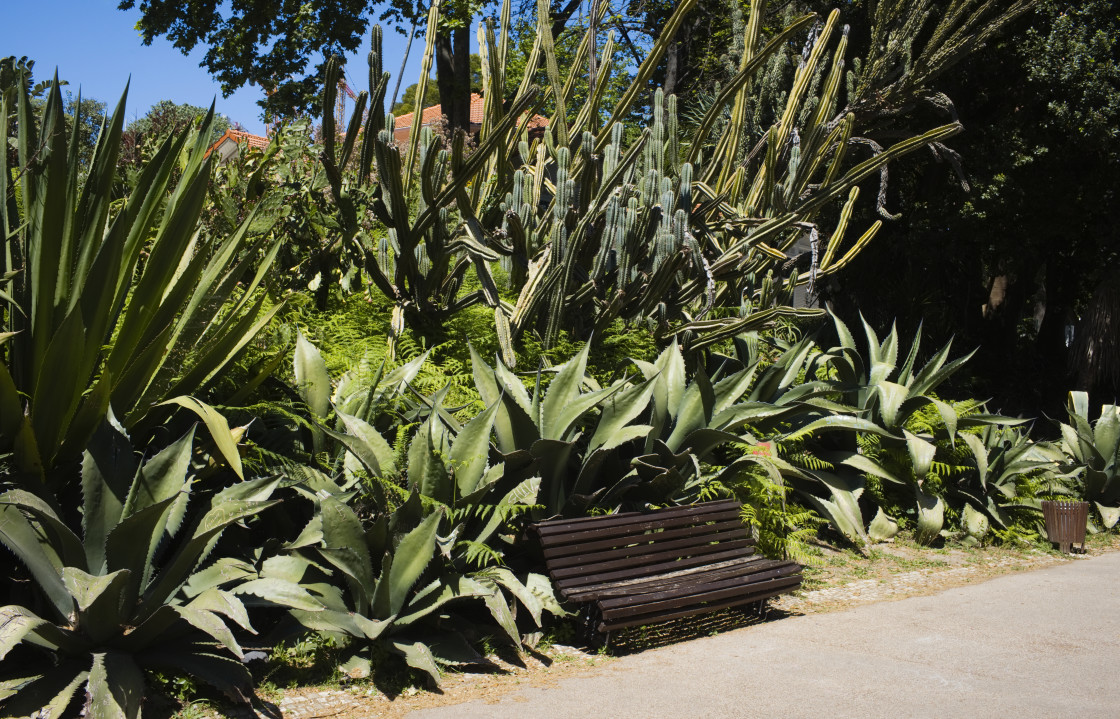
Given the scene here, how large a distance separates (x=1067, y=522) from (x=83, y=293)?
7.45 metres

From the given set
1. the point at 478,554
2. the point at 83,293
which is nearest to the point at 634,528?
the point at 478,554

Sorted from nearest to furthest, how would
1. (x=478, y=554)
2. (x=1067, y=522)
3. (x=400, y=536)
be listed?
(x=400, y=536)
(x=478, y=554)
(x=1067, y=522)

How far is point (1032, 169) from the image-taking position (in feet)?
41.3

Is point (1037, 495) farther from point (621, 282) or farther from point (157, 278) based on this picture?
point (157, 278)

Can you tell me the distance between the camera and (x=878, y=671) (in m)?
4.45

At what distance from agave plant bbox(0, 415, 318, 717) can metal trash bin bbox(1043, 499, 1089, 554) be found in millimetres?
6464

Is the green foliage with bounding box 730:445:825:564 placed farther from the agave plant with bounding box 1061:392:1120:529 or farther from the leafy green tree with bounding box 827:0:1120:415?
the leafy green tree with bounding box 827:0:1120:415

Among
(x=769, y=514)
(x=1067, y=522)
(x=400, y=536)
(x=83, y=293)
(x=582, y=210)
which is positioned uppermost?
(x=582, y=210)

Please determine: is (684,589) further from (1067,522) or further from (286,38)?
(286,38)

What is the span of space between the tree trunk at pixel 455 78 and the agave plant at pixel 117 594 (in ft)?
49.6

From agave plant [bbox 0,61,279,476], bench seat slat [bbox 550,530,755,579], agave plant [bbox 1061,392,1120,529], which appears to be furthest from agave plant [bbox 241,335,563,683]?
agave plant [bbox 1061,392,1120,529]

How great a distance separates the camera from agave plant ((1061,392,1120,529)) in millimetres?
8758

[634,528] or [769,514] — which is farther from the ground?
[634,528]

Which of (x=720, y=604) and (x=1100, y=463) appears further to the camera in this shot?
(x=1100, y=463)
